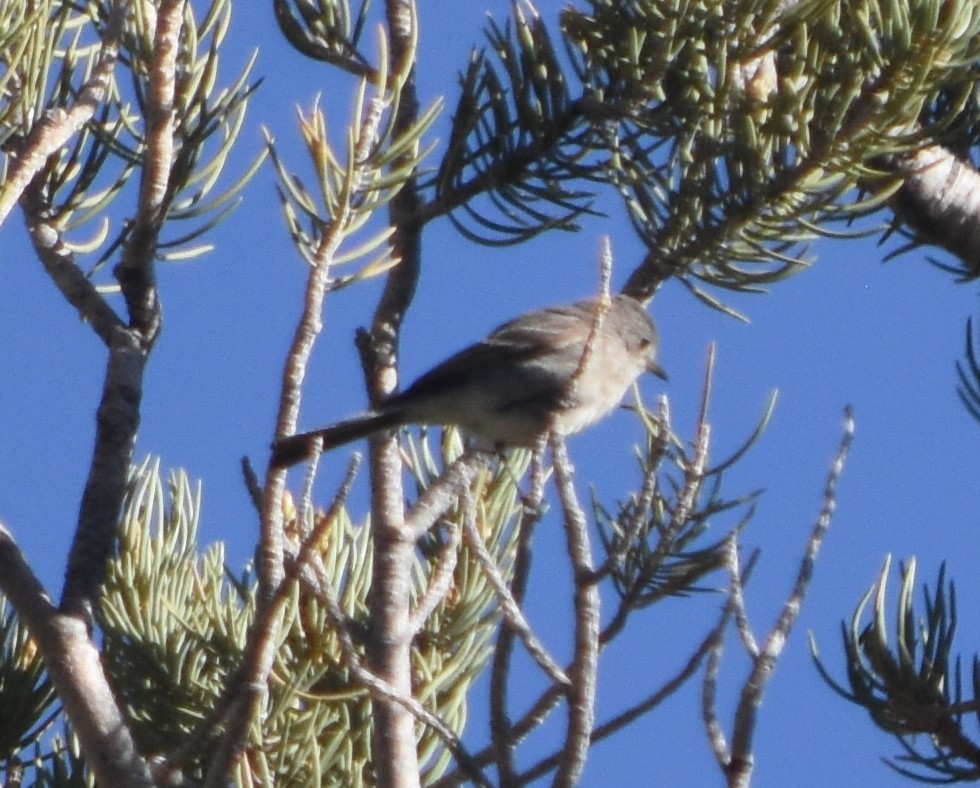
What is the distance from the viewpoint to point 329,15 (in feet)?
6.34

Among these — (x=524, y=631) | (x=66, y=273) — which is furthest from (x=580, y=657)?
(x=66, y=273)

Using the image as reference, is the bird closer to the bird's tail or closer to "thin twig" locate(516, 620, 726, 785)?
the bird's tail

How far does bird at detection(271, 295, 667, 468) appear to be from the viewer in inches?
142

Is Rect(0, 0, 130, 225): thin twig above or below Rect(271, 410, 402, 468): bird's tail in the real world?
above

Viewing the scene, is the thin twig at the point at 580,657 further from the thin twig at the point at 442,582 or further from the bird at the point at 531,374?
the bird at the point at 531,374

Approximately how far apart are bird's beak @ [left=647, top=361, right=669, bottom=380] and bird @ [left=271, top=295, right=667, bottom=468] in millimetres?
18

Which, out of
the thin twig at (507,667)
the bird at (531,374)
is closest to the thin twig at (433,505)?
the thin twig at (507,667)

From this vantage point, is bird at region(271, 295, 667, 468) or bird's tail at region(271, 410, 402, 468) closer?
bird's tail at region(271, 410, 402, 468)

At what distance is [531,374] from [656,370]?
2.16ft

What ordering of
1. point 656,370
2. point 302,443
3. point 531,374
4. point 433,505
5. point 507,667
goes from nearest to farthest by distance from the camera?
point 507,667
point 302,443
point 433,505
point 531,374
point 656,370

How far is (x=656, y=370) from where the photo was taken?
14.6 ft

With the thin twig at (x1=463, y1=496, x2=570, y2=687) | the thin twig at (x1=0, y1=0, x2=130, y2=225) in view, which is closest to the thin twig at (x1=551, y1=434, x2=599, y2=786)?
the thin twig at (x1=463, y1=496, x2=570, y2=687)

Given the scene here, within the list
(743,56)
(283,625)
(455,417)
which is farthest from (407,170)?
(455,417)

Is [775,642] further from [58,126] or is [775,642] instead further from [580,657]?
[58,126]
